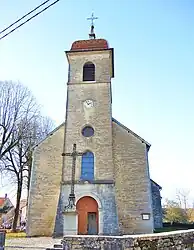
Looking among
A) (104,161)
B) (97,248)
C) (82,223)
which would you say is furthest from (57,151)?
(97,248)

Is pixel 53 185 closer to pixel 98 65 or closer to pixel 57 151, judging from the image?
pixel 57 151

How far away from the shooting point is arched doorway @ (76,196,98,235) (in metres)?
17.3

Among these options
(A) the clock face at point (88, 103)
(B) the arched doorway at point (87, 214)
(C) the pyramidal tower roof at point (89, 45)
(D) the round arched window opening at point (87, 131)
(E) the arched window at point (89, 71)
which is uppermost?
(C) the pyramidal tower roof at point (89, 45)

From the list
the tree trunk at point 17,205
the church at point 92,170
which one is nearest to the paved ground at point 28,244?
the church at point 92,170

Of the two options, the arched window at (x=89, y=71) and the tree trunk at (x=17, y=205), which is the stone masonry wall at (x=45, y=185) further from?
the tree trunk at (x=17, y=205)

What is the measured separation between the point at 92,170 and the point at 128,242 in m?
12.7

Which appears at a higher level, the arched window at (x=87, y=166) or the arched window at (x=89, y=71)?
the arched window at (x=89, y=71)

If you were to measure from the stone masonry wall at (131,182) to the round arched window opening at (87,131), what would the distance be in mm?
1688

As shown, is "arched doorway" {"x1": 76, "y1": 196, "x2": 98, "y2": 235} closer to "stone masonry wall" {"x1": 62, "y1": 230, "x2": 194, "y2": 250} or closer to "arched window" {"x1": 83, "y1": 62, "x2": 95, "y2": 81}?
"arched window" {"x1": 83, "y1": 62, "x2": 95, "y2": 81}

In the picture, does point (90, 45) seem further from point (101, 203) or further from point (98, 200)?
point (101, 203)

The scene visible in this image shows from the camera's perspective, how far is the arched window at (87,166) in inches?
703

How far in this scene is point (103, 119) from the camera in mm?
19500

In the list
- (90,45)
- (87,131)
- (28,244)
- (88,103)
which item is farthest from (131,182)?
(90,45)

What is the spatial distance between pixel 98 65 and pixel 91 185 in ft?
29.8
